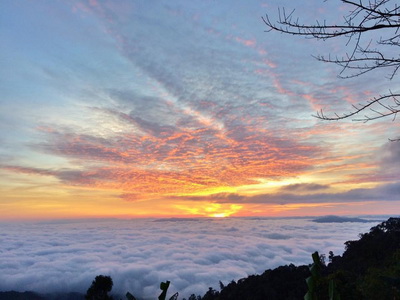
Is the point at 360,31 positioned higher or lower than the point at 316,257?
higher

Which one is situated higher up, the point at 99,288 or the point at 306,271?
the point at 306,271

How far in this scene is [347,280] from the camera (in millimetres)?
27516

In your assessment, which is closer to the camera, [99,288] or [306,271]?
[99,288]

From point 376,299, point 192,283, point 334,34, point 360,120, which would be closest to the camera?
point 334,34

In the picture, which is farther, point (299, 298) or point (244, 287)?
point (244, 287)

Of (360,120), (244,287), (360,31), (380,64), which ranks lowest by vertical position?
(244,287)

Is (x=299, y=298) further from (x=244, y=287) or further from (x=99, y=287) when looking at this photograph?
(x=99, y=287)

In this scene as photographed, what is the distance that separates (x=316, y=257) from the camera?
274cm

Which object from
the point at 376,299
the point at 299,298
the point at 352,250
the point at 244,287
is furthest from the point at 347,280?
the point at 352,250

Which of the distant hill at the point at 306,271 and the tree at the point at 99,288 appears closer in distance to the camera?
the tree at the point at 99,288

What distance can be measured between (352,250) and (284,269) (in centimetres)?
1396

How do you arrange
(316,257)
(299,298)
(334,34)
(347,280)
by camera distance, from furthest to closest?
(299,298) < (347,280) < (334,34) < (316,257)

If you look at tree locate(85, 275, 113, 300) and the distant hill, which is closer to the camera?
tree locate(85, 275, 113, 300)

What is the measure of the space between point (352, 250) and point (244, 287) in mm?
22183
